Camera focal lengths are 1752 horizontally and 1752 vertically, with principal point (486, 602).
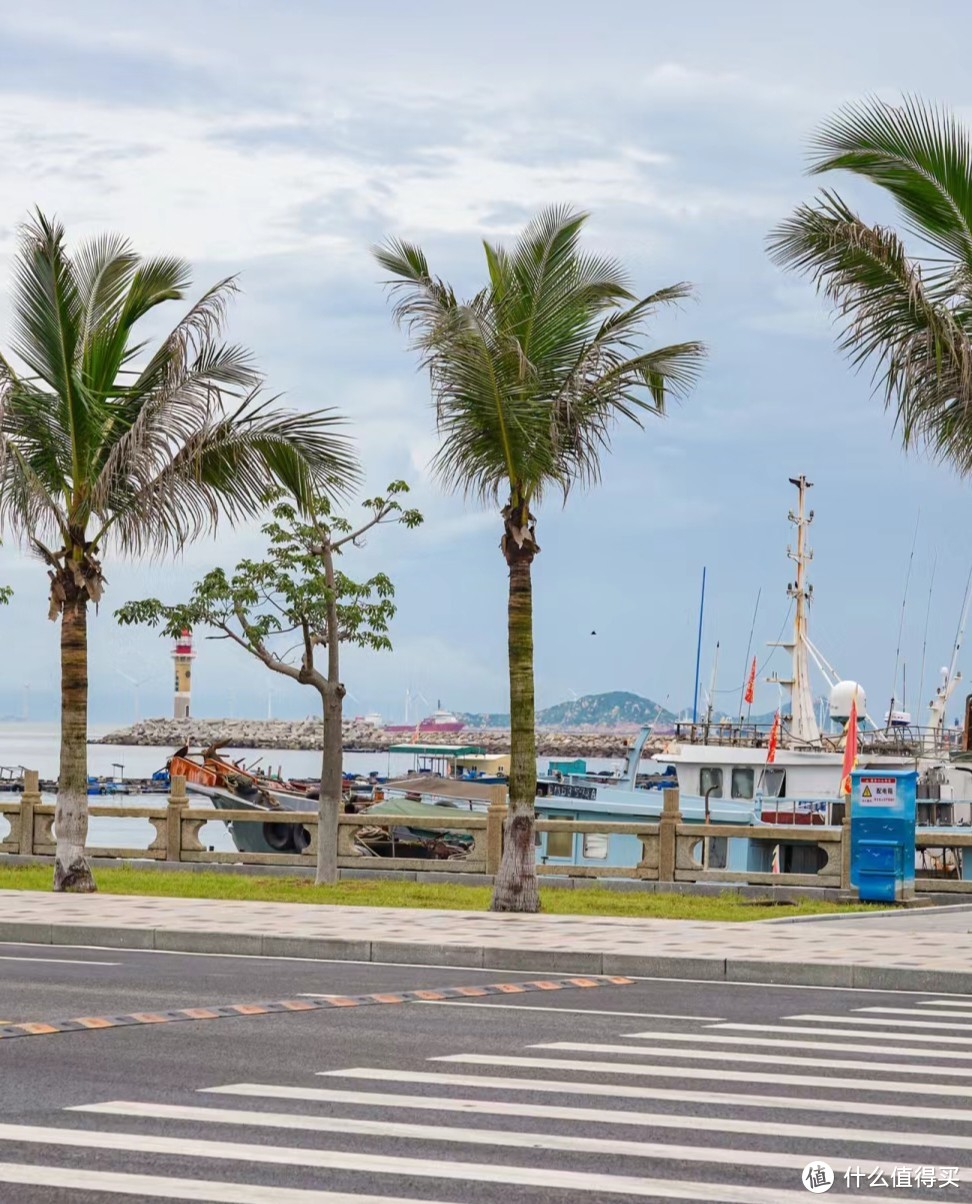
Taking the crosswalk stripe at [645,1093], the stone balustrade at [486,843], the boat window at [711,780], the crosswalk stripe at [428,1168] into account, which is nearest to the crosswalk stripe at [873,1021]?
the crosswalk stripe at [645,1093]

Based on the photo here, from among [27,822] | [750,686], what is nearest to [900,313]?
[27,822]

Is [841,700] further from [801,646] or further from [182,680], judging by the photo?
[182,680]

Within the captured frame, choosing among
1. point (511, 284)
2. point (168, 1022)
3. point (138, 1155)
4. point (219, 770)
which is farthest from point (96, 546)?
point (219, 770)

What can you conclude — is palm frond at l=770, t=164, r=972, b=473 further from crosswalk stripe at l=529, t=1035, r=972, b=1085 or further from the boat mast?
the boat mast

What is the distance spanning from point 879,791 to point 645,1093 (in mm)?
14132

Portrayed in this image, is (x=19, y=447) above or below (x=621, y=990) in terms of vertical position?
above

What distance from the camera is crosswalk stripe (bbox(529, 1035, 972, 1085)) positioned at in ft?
33.1

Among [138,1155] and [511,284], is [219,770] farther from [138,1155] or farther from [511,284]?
[138,1155]

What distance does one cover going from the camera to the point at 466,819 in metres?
27.8

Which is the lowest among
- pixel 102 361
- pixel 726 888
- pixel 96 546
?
pixel 726 888

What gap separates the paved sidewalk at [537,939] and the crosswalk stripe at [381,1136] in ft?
24.8

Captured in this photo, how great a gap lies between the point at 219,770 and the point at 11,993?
4086 cm

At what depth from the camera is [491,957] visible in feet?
53.0

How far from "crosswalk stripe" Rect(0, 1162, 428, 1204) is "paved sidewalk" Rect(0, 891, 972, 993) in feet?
28.2
